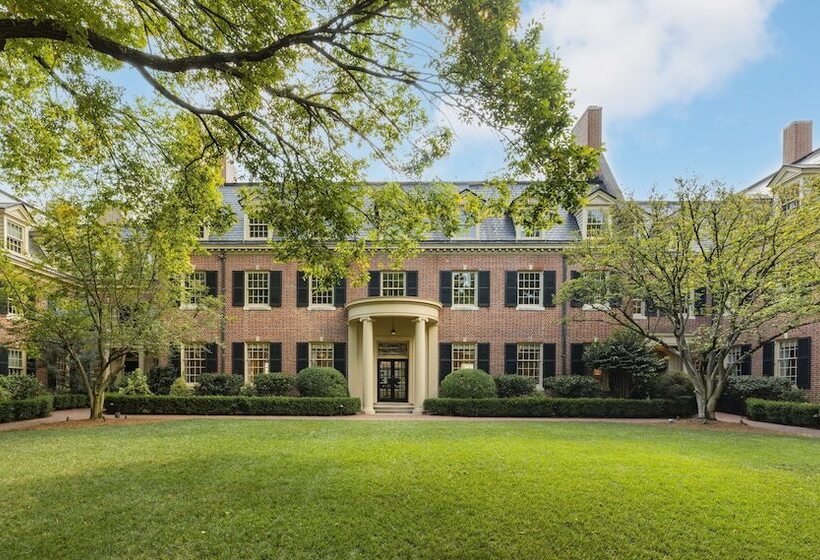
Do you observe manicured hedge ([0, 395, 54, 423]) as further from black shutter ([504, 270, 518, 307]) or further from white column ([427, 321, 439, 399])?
black shutter ([504, 270, 518, 307])

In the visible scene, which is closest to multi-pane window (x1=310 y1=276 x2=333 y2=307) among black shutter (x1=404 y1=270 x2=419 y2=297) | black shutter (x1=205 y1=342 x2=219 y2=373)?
black shutter (x1=404 y1=270 x2=419 y2=297)

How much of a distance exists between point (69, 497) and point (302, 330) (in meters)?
14.6

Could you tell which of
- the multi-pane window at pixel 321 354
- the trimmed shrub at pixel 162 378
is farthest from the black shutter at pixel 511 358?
the trimmed shrub at pixel 162 378

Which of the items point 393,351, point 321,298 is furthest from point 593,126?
point 321,298

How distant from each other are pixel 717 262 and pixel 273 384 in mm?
16207

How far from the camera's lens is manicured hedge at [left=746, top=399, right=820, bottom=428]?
1584cm

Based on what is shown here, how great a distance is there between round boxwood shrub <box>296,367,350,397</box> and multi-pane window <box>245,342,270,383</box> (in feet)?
8.76

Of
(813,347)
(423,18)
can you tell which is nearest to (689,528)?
(423,18)

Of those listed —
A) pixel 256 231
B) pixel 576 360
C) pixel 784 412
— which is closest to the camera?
pixel 784 412

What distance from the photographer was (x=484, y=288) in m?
21.6

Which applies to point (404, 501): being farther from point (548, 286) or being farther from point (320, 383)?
point (548, 286)

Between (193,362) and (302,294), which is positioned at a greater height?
(302,294)

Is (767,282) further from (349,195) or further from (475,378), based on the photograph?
(349,195)

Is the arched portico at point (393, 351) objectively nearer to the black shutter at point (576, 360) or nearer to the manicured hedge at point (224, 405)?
the manicured hedge at point (224, 405)
